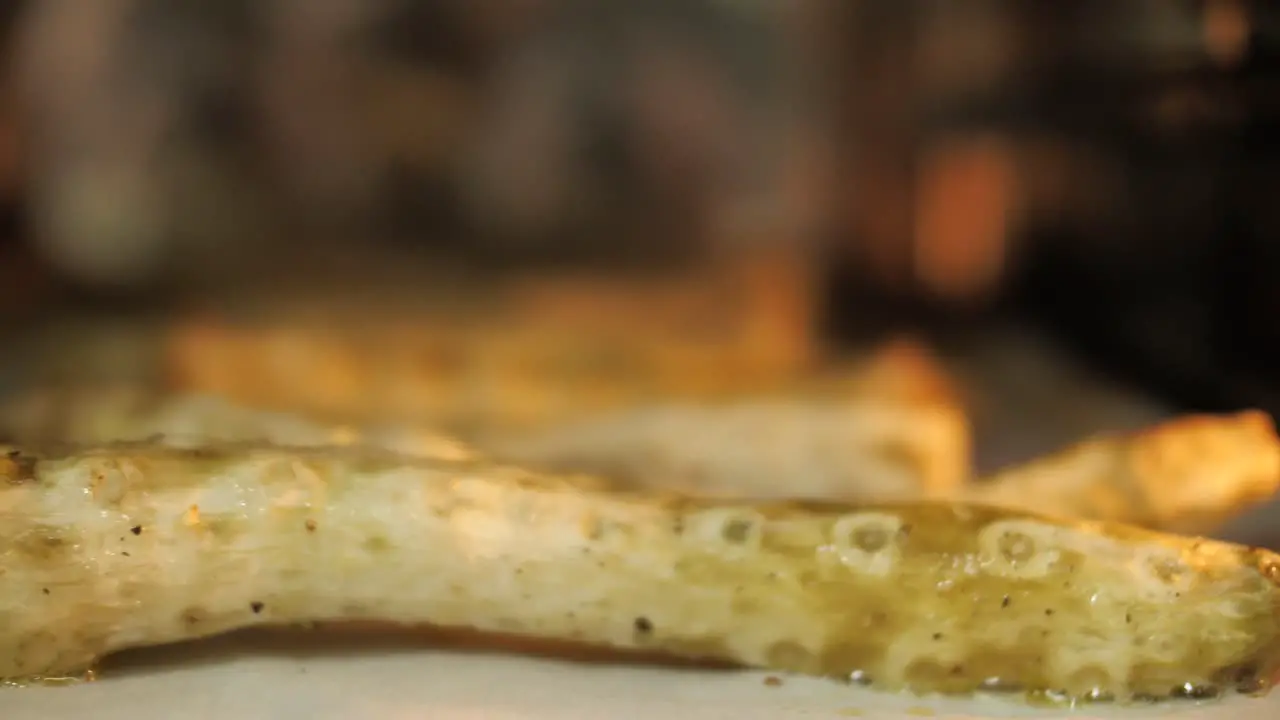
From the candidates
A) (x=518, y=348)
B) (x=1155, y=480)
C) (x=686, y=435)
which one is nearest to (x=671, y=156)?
(x=518, y=348)

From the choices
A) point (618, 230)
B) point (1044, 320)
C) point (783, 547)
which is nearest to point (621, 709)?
point (783, 547)

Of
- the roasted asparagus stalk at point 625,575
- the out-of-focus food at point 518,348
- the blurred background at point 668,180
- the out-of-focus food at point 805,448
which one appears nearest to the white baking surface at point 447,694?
the roasted asparagus stalk at point 625,575

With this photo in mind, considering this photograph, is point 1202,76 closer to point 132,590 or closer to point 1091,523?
point 1091,523

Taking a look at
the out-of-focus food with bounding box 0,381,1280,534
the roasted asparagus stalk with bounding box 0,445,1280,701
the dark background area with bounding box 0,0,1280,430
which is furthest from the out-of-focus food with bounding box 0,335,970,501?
the dark background area with bounding box 0,0,1280,430

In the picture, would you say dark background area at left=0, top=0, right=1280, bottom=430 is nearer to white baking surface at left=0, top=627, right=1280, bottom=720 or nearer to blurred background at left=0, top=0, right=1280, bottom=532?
blurred background at left=0, top=0, right=1280, bottom=532

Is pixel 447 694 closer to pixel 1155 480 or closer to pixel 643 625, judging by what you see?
pixel 643 625

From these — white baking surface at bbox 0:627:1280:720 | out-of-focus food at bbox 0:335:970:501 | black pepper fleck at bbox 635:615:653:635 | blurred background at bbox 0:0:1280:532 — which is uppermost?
blurred background at bbox 0:0:1280:532
